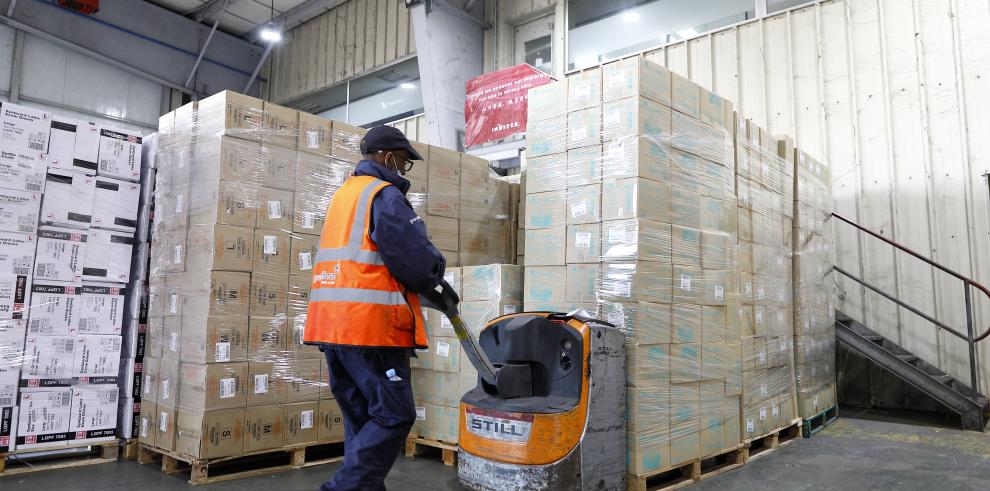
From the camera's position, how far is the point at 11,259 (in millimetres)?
4180

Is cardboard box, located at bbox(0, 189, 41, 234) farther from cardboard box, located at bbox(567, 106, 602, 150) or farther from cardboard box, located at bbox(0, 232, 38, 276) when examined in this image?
cardboard box, located at bbox(567, 106, 602, 150)

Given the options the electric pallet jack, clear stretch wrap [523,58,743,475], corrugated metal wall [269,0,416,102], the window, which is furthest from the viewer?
corrugated metal wall [269,0,416,102]

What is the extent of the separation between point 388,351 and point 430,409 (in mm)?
2079

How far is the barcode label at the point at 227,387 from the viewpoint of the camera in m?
3.97

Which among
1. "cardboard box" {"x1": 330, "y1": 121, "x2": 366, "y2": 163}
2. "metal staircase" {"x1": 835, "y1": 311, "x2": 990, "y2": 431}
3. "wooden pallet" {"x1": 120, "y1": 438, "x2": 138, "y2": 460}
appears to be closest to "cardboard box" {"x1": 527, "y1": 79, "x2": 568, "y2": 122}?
"cardboard box" {"x1": 330, "y1": 121, "x2": 366, "y2": 163}

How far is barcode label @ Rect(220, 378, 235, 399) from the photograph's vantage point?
13.0 feet

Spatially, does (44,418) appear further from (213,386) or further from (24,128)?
(24,128)

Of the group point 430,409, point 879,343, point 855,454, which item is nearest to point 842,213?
point 879,343

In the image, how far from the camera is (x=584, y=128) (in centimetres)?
395

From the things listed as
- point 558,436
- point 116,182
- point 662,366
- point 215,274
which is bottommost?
point 558,436

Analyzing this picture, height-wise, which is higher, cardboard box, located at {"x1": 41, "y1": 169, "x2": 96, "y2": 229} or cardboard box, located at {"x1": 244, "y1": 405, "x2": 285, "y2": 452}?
cardboard box, located at {"x1": 41, "y1": 169, "x2": 96, "y2": 229}

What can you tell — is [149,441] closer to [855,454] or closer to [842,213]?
[855,454]

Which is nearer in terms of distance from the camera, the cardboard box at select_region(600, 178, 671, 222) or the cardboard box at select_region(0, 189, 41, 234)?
the cardboard box at select_region(600, 178, 671, 222)

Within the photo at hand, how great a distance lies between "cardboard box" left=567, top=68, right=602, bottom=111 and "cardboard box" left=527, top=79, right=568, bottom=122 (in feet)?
0.15
